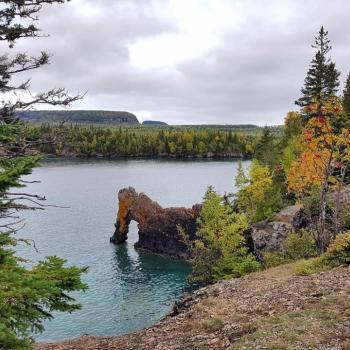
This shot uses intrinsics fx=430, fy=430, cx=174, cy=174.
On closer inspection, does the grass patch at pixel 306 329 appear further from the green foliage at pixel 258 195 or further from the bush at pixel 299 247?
the green foliage at pixel 258 195

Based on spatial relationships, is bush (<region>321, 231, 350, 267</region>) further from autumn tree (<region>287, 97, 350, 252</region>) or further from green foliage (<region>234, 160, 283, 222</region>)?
green foliage (<region>234, 160, 283, 222</region>)

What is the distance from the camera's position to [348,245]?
858 inches

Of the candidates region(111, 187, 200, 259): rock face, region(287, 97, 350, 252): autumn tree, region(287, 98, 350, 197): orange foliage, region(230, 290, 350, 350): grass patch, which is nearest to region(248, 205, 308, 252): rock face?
region(287, 97, 350, 252): autumn tree

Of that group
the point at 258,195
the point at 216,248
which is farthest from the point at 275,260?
the point at 258,195

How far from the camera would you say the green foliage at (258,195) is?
53.0m

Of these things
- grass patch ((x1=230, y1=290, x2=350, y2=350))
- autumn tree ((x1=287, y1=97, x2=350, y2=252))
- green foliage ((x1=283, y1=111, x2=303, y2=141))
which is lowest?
Result: grass patch ((x1=230, y1=290, x2=350, y2=350))

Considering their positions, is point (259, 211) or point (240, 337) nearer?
point (240, 337)

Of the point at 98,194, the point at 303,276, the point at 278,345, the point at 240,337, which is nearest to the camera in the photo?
the point at 278,345

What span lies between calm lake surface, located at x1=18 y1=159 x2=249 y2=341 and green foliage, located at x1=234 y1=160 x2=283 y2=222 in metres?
11.3

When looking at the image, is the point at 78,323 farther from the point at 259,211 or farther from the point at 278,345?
the point at 259,211

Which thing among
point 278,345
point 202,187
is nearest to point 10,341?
point 278,345

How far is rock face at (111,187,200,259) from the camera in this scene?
55562mm

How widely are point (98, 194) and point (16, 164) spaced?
8699 cm

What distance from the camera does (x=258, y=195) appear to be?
175 ft
